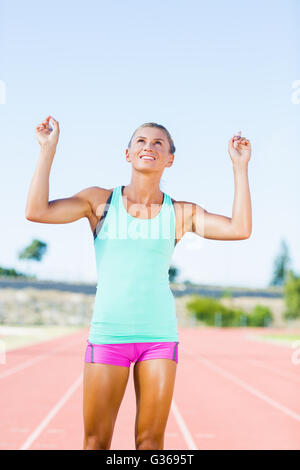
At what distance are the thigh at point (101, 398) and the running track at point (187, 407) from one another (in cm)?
474

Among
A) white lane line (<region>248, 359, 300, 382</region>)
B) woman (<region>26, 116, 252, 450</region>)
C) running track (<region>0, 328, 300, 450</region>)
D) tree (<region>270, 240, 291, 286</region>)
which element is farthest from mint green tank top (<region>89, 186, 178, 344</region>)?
tree (<region>270, 240, 291, 286</region>)

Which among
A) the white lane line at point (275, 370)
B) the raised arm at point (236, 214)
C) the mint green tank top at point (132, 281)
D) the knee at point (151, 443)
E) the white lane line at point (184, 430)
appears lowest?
the white lane line at point (275, 370)

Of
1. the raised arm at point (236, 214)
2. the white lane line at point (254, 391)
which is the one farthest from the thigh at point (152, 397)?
the white lane line at point (254, 391)

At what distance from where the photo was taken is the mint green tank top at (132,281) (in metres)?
2.17

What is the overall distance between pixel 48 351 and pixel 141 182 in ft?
62.3

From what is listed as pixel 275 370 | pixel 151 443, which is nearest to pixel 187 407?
pixel 275 370

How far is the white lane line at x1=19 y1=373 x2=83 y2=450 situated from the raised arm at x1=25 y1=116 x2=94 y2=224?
5035mm

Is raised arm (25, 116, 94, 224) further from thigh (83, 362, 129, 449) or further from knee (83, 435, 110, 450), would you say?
knee (83, 435, 110, 450)

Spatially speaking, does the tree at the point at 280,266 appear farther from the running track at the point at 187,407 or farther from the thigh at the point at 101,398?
the thigh at the point at 101,398

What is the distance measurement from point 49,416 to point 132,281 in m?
7.11

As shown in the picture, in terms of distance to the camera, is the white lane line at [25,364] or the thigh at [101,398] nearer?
the thigh at [101,398]

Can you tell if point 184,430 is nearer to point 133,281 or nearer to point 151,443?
point 151,443
